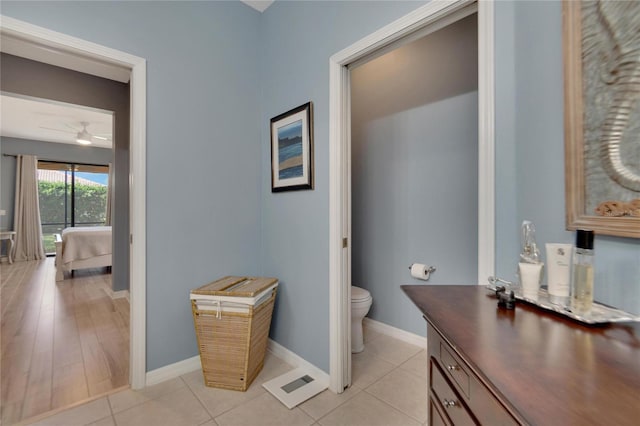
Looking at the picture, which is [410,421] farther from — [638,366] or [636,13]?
[636,13]

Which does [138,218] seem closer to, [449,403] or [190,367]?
[190,367]

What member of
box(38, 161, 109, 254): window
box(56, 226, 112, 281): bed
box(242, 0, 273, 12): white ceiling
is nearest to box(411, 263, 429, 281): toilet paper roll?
box(242, 0, 273, 12): white ceiling

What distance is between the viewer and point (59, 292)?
12.4ft

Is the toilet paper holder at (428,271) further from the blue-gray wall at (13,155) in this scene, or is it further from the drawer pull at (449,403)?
the blue-gray wall at (13,155)

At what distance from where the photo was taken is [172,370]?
192 cm

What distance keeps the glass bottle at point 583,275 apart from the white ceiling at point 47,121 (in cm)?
483

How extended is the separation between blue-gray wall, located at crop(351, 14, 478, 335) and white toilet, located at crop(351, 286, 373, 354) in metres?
0.43

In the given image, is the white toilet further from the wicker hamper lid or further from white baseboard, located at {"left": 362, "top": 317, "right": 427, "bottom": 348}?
the wicker hamper lid

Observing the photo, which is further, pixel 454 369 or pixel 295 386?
pixel 295 386

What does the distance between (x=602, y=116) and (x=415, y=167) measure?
1565 millimetres

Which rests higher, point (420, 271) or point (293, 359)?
point (420, 271)

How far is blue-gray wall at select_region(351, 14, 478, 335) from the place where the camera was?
2.11 metres

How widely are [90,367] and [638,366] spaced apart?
9.23 feet

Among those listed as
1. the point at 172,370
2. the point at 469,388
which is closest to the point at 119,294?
the point at 172,370
